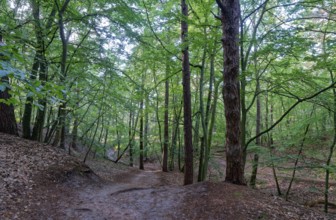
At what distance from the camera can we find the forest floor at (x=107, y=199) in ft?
14.4

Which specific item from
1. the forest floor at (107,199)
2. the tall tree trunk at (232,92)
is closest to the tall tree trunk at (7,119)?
the forest floor at (107,199)

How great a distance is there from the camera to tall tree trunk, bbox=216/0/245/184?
5.46m

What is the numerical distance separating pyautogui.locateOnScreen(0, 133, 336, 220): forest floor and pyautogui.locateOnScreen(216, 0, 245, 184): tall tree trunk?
1.55 ft

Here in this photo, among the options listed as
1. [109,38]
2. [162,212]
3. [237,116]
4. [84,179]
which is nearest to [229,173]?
[237,116]

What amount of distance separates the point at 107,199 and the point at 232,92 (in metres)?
4.05

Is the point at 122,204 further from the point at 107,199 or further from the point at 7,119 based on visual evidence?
the point at 7,119

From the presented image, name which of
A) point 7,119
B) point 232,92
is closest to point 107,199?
point 232,92

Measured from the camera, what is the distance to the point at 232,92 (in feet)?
18.0

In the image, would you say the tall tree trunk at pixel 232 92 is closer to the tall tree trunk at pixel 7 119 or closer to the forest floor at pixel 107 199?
the forest floor at pixel 107 199

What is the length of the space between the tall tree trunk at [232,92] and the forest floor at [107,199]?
1.55 ft

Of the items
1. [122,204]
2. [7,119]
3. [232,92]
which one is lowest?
[122,204]

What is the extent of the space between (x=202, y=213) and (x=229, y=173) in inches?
58.4

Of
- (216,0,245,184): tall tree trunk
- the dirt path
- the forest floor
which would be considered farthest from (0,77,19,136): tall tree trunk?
(216,0,245,184): tall tree trunk

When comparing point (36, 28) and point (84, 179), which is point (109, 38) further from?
point (84, 179)
